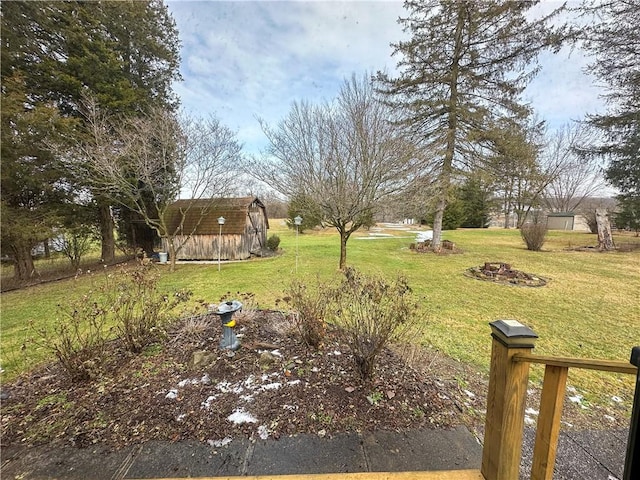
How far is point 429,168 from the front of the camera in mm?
9320

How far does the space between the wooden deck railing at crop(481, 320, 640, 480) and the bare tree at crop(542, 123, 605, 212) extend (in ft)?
64.0

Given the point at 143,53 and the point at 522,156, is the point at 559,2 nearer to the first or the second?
the point at 522,156

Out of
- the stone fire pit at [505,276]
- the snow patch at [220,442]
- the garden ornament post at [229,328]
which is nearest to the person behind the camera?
the snow patch at [220,442]

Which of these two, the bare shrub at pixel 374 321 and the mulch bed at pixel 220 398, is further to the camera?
the bare shrub at pixel 374 321

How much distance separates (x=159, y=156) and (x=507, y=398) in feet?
35.9

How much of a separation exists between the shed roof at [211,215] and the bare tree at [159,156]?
1890 mm

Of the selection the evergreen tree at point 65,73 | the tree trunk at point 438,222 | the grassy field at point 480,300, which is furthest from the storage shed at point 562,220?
the evergreen tree at point 65,73

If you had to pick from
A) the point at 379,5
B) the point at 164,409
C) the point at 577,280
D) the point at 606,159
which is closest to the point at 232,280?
the point at 164,409

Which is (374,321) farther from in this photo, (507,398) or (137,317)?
(137,317)

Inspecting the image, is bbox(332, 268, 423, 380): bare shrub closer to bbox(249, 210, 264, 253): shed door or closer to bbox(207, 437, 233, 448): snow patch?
bbox(207, 437, 233, 448): snow patch

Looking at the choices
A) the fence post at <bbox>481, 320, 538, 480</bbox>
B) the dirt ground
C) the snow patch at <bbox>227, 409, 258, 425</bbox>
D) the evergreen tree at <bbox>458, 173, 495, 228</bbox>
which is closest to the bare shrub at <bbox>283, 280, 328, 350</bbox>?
the dirt ground

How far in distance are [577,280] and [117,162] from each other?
1484 cm

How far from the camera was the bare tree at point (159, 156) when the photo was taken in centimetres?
842

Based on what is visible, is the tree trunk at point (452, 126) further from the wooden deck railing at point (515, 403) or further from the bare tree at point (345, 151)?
the wooden deck railing at point (515, 403)
